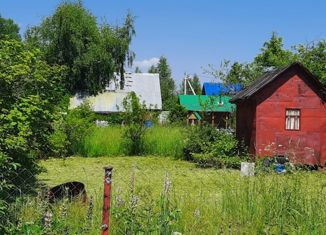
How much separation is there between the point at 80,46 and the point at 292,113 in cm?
2491

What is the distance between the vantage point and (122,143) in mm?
22328

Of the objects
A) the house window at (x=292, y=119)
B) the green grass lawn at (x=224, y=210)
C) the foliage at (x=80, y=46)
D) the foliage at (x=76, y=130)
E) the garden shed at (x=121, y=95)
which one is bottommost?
the green grass lawn at (x=224, y=210)

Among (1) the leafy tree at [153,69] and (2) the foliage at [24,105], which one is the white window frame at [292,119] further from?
(1) the leafy tree at [153,69]

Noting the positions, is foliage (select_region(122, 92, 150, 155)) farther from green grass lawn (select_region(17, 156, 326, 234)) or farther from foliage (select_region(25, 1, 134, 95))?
foliage (select_region(25, 1, 134, 95))

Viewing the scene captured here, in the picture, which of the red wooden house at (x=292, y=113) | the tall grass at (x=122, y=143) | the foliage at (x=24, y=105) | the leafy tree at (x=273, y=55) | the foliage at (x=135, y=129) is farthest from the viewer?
the leafy tree at (x=273, y=55)

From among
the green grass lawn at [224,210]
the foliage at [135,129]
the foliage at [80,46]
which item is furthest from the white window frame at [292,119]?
the foliage at [80,46]

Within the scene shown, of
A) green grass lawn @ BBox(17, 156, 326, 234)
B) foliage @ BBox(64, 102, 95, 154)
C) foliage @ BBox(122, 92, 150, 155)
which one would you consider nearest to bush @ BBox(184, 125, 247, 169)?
foliage @ BBox(122, 92, 150, 155)

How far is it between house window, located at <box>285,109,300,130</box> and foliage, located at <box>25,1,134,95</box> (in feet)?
78.6

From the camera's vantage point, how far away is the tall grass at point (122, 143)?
2167 centimetres

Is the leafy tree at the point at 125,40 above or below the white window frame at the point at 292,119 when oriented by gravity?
above

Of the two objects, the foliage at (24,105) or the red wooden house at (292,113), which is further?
the red wooden house at (292,113)

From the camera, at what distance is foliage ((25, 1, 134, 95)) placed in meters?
40.0

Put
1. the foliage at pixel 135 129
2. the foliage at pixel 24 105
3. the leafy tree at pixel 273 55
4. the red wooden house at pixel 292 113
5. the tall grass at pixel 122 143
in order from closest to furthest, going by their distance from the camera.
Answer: the foliage at pixel 24 105, the red wooden house at pixel 292 113, the tall grass at pixel 122 143, the foliage at pixel 135 129, the leafy tree at pixel 273 55

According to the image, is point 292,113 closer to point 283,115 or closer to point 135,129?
point 283,115
